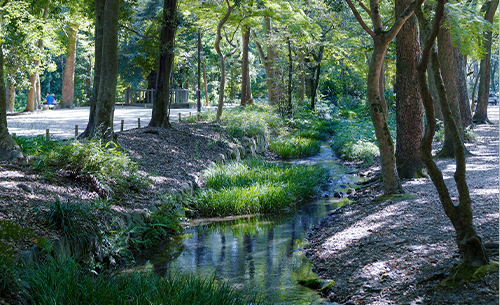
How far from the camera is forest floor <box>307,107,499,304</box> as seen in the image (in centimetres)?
441

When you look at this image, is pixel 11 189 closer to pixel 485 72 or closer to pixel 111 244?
pixel 111 244

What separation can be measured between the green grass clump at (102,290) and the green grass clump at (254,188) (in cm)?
506

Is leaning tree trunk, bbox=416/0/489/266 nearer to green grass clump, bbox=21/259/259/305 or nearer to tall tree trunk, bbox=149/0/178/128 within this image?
green grass clump, bbox=21/259/259/305

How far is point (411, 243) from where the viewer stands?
18.8 feet

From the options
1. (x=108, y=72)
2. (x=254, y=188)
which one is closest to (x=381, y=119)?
→ (x=254, y=188)

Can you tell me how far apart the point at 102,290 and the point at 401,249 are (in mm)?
3425

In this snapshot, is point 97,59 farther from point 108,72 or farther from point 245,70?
point 245,70

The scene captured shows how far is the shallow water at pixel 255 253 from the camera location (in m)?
5.65

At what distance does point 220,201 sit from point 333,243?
3.42m

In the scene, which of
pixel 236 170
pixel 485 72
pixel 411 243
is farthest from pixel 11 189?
pixel 485 72

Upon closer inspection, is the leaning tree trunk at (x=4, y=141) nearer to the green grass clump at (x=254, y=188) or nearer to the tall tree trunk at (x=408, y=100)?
the green grass clump at (x=254, y=188)

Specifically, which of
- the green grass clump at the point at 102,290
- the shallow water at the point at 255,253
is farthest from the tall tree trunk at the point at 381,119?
the green grass clump at the point at 102,290

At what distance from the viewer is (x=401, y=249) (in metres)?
5.61

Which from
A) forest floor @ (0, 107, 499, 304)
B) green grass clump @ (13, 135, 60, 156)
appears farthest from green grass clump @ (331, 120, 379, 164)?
green grass clump @ (13, 135, 60, 156)
